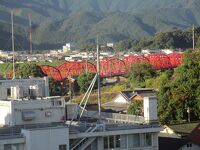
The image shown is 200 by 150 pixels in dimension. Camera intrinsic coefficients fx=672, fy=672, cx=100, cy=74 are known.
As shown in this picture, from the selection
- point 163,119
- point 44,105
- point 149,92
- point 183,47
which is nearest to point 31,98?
point 44,105

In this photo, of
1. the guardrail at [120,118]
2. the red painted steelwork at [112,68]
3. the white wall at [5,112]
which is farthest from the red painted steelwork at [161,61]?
the white wall at [5,112]

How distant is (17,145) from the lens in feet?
51.3

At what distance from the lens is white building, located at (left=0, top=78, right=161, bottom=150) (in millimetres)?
15656

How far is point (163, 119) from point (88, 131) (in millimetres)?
15352

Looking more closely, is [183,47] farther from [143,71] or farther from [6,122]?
[6,122]

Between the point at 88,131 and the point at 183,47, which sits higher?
the point at 183,47

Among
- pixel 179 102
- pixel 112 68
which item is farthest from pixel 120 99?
pixel 112 68

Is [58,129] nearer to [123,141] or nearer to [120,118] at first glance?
[123,141]

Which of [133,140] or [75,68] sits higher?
[75,68]

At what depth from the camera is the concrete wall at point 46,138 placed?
50.9 feet

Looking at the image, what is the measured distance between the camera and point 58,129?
1584cm

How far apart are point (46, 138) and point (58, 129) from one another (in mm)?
372

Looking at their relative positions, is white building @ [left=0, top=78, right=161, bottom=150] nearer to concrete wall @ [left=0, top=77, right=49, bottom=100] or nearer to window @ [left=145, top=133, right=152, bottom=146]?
window @ [left=145, top=133, right=152, bottom=146]

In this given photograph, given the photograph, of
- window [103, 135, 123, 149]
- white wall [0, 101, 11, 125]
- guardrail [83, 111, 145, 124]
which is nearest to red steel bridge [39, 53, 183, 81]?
guardrail [83, 111, 145, 124]
